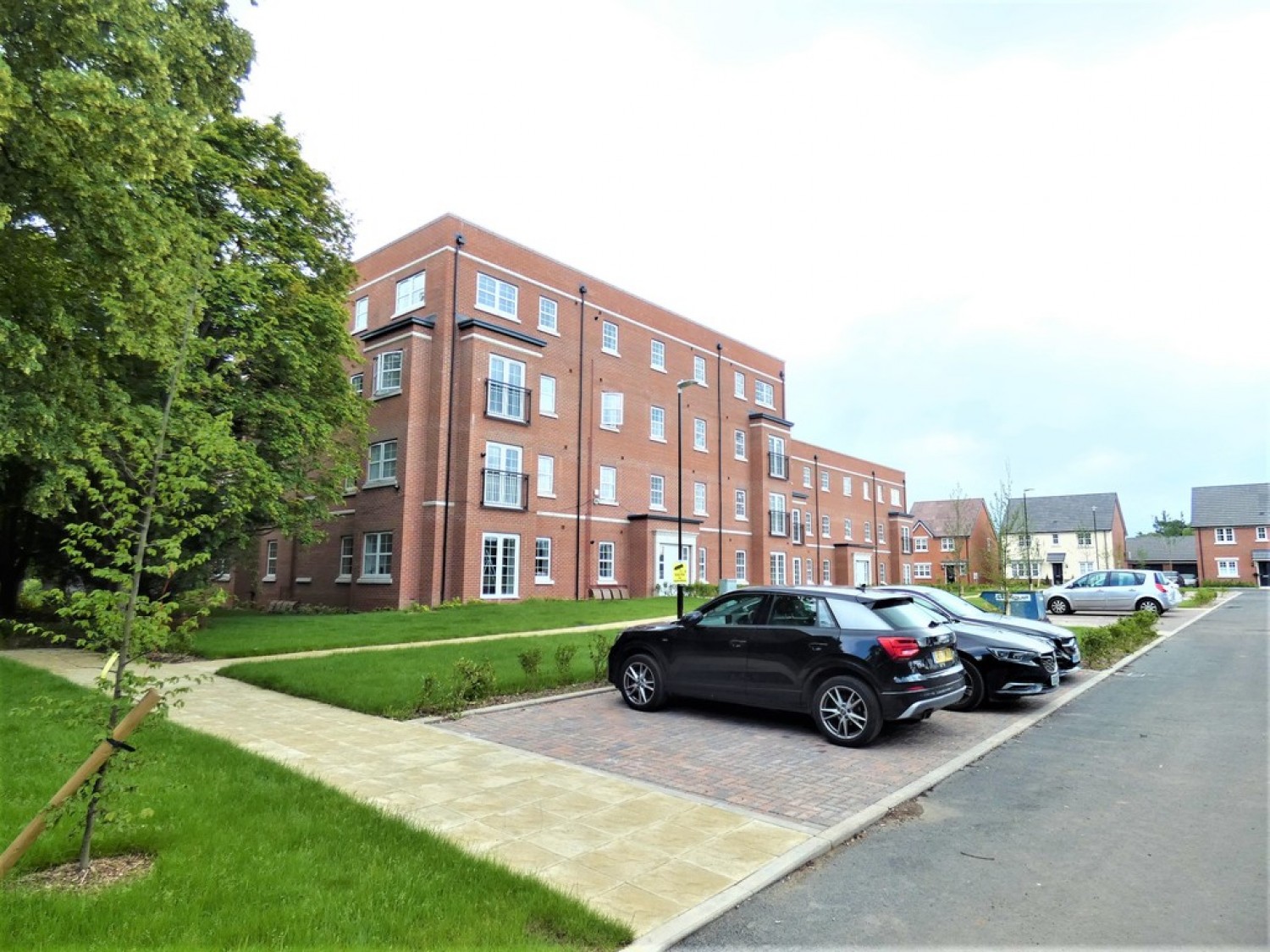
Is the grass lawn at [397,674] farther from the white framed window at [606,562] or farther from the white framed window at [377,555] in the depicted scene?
the white framed window at [606,562]

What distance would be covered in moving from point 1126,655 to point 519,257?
78.3ft

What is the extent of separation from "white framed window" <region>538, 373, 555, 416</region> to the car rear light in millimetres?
22781

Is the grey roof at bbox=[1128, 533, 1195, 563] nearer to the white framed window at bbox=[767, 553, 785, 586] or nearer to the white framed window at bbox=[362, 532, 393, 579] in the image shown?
the white framed window at bbox=[767, 553, 785, 586]

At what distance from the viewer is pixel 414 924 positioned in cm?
358

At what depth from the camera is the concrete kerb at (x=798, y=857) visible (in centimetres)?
369

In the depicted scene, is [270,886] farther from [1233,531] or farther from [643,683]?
[1233,531]

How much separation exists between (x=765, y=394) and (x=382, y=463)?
81.2ft

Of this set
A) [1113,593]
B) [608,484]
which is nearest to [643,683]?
[608,484]

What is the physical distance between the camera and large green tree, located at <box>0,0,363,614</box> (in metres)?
7.75

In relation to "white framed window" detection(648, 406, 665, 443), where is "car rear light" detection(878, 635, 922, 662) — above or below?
below

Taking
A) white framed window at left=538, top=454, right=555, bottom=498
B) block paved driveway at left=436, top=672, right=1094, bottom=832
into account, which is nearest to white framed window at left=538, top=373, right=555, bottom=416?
white framed window at left=538, top=454, right=555, bottom=498

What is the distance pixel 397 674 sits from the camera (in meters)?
11.0

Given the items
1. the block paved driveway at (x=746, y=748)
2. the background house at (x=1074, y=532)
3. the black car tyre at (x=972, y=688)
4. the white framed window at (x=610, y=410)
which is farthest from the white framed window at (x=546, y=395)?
the background house at (x=1074, y=532)

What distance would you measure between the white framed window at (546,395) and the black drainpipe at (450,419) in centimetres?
392
